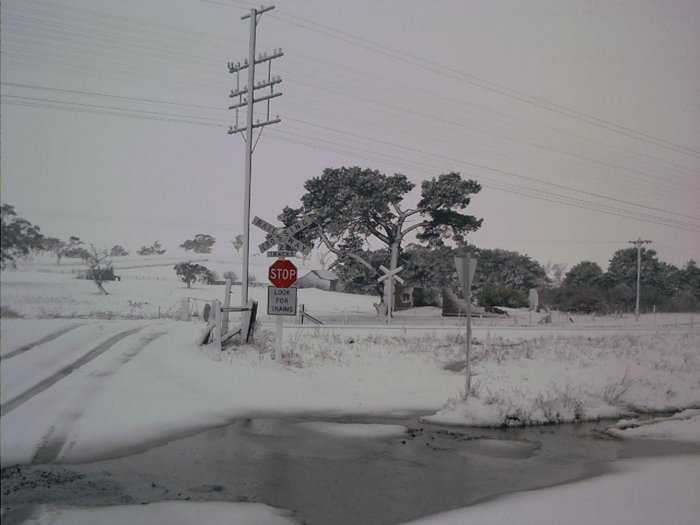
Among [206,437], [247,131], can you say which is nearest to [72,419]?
[206,437]

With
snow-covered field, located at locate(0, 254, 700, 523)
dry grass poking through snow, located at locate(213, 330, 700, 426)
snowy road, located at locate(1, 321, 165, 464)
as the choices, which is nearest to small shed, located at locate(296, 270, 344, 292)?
snow-covered field, located at locate(0, 254, 700, 523)

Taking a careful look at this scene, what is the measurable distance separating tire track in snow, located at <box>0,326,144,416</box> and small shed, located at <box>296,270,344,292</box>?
447cm

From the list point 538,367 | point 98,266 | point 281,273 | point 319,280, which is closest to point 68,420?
point 98,266

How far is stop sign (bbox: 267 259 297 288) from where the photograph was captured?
11102 millimetres

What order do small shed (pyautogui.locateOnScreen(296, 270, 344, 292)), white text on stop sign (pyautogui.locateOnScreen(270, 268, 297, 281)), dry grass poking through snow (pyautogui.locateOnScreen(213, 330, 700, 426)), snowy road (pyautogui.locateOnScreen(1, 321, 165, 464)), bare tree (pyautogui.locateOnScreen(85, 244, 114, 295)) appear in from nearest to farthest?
1. snowy road (pyautogui.locateOnScreen(1, 321, 165, 464))
2. bare tree (pyautogui.locateOnScreen(85, 244, 114, 295))
3. dry grass poking through snow (pyautogui.locateOnScreen(213, 330, 700, 426))
4. white text on stop sign (pyautogui.locateOnScreen(270, 268, 297, 281))
5. small shed (pyautogui.locateOnScreen(296, 270, 344, 292))

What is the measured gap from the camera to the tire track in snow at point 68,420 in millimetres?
5605

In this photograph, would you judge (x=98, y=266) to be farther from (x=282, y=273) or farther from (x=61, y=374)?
(x=282, y=273)

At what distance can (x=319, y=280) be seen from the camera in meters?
14.0

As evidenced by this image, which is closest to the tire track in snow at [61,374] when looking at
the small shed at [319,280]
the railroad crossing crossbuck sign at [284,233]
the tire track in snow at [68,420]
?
the tire track in snow at [68,420]

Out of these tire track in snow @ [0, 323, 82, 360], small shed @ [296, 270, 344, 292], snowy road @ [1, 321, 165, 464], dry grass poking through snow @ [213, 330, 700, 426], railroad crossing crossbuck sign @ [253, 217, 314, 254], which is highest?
railroad crossing crossbuck sign @ [253, 217, 314, 254]

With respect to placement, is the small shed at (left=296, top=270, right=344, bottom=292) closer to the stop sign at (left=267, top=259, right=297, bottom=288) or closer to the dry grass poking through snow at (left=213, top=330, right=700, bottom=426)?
the dry grass poking through snow at (left=213, top=330, right=700, bottom=426)

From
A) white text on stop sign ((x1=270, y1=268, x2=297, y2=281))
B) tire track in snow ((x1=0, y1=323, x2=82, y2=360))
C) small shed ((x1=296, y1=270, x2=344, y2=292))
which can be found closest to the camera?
tire track in snow ((x1=0, y1=323, x2=82, y2=360))

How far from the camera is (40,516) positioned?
4242mm

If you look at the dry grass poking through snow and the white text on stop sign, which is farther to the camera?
the white text on stop sign
